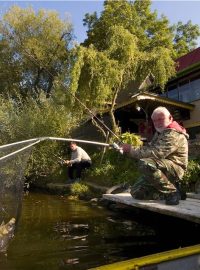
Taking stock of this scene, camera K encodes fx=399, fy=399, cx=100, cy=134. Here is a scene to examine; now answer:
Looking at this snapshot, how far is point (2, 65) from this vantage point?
115ft

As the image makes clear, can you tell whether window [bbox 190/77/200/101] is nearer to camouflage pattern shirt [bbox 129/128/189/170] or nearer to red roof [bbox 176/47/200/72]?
red roof [bbox 176/47/200/72]

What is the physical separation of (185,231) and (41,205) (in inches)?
217

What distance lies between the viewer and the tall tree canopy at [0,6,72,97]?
33625 mm

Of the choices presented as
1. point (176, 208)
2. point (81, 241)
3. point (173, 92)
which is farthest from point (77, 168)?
point (173, 92)

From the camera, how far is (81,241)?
20.7 feet

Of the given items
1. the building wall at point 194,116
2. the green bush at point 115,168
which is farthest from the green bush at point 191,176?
the building wall at point 194,116

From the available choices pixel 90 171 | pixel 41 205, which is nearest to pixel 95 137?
pixel 90 171

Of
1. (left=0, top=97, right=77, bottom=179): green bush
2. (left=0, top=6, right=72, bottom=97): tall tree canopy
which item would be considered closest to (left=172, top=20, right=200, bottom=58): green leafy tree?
(left=0, top=6, right=72, bottom=97): tall tree canopy

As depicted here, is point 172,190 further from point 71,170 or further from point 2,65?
point 2,65

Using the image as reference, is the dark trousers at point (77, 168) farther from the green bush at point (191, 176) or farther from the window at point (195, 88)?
the window at point (195, 88)

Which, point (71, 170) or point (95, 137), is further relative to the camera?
point (95, 137)

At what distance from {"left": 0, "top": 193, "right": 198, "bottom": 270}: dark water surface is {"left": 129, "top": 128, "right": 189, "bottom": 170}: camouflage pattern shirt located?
4.33 feet

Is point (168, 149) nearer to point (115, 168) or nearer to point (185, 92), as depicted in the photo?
point (115, 168)

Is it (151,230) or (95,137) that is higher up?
(95,137)
